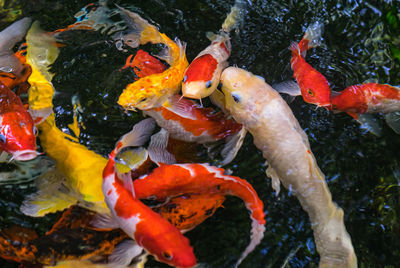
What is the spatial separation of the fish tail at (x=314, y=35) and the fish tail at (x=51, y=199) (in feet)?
7.04

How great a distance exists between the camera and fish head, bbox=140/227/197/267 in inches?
80.4

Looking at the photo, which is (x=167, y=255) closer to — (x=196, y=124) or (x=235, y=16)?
(x=196, y=124)

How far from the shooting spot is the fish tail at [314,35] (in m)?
3.35

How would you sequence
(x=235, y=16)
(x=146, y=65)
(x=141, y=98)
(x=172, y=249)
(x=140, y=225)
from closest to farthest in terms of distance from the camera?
(x=172, y=249)
(x=140, y=225)
(x=141, y=98)
(x=146, y=65)
(x=235, y=16)

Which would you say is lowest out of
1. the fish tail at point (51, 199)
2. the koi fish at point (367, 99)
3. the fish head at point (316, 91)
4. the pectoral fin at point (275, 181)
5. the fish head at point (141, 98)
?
the pectoral fin at point (275, 181)

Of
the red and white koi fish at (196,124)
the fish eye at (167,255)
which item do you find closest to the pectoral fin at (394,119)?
the red and white koi fish at (196,124)

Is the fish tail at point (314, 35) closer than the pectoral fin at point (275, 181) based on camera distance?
No

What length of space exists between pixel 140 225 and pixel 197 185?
48cm

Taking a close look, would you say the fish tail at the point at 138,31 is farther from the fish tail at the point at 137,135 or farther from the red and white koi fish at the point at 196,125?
the fish tail at the point at 137,135

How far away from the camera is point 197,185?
254 centimetres

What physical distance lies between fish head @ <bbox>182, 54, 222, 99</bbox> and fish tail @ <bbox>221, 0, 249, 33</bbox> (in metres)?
0.77

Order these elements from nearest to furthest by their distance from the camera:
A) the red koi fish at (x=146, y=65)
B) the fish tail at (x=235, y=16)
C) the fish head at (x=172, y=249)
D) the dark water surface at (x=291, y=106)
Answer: the fish head at (x=172, y=249), the dark water surface at (x=291, y=106), the red koi fish at (x=146, y=65), the fish tail at (x=235, y=16)

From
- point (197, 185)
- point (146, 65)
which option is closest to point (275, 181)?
point (197, 185)

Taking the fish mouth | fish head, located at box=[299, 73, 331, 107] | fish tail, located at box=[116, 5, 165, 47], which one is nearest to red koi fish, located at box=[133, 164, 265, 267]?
the fish mouth
